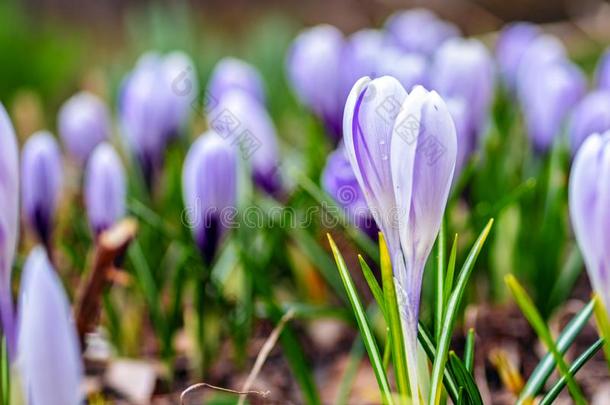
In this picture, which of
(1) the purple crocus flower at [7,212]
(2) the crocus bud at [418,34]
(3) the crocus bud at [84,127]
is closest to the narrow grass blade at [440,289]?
(1) the purple crocus flower at [7,212]

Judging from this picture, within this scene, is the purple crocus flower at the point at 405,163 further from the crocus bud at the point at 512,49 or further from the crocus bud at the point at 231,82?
the crocus bud at the point at 512,49

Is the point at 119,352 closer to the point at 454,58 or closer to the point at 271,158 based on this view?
the point at 271,158

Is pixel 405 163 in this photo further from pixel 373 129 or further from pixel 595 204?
pixel 595 204

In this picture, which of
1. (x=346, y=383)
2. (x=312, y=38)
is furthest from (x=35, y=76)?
(x=346, y=383)

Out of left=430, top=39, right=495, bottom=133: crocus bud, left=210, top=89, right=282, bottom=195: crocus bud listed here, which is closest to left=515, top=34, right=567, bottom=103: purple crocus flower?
left=430, top=39, right=495, bottom=133: crocus bud

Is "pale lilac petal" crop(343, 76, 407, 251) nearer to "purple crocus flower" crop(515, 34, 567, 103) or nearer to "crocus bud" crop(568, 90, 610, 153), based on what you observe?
"crocus bud" crop(568, 90, 610, 153)

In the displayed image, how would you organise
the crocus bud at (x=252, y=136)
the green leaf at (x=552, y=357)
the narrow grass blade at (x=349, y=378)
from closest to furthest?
the green leaf at (x=552, y=357) → the narrow grass blade at (x=349, y=378) → the crocus bud at (x=252, y=136)
